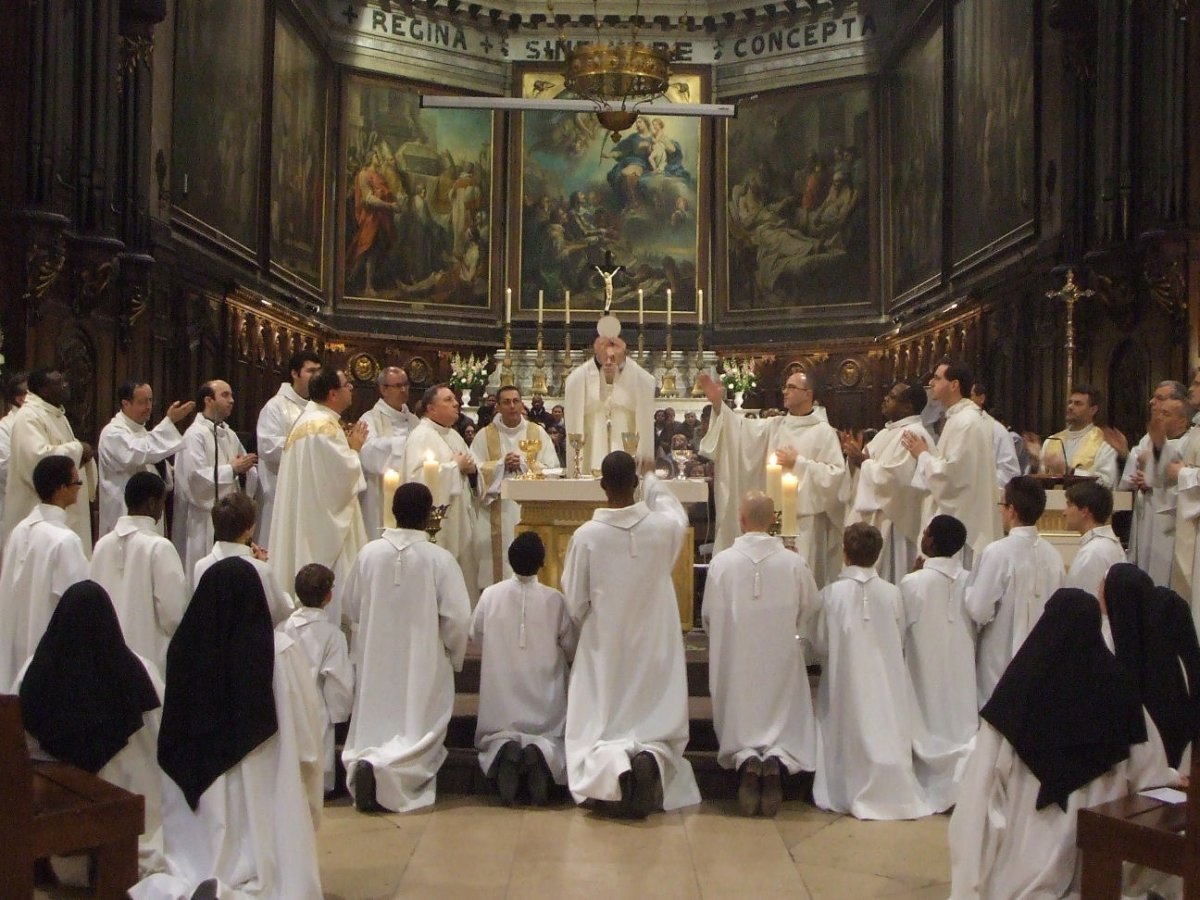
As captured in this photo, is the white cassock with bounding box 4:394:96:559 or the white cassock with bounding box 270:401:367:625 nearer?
the white cassock with bounding box 4:394:96:559

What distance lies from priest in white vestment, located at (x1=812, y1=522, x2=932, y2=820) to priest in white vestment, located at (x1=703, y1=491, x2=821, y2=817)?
0.38 feet

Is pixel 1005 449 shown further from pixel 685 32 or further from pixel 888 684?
pixel 685 32

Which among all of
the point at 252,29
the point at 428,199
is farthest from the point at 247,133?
the point at 428,199

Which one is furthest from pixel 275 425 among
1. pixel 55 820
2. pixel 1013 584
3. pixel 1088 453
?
pixel 55 820

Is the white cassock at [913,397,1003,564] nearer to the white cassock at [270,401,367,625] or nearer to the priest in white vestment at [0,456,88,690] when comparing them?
the white cassock at [270,401,367,625]

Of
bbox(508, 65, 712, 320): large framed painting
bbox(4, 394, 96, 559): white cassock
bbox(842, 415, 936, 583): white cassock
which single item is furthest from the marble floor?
bbox(508, 65, 712, 320): large framed painting

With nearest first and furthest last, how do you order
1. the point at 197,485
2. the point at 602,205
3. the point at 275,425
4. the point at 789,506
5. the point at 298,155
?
the point at 789,506, the point at 197,485, the point at 275,425, the point at 298,155, the point at 602,205

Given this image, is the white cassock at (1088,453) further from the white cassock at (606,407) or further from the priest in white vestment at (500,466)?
the priest in white vestment at (500,466)

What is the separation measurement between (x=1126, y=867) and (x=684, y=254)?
54.4 feet

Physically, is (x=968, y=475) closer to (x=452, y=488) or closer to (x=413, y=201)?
(x=452, y=488)

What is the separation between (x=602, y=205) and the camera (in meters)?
20.6

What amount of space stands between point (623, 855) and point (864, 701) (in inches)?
57.9

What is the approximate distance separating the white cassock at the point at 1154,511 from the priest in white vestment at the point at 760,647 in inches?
119

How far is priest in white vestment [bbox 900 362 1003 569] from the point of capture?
27.3 ft
